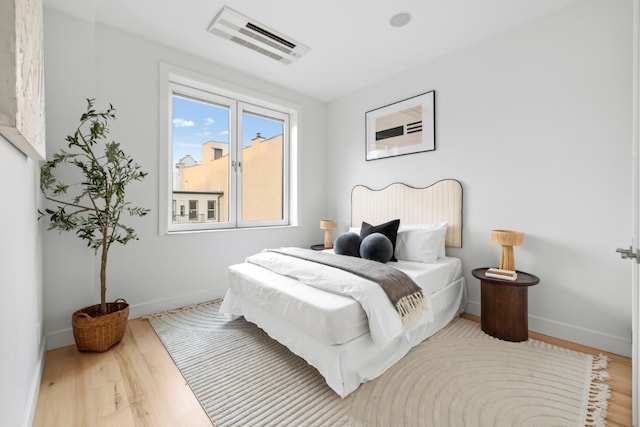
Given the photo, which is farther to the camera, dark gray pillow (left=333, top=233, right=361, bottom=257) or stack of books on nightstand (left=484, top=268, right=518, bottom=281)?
dark gray pillow (left=333, top=233, right=361, bottom=257)

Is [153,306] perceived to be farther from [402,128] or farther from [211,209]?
[402,128]

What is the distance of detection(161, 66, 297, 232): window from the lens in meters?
3.03

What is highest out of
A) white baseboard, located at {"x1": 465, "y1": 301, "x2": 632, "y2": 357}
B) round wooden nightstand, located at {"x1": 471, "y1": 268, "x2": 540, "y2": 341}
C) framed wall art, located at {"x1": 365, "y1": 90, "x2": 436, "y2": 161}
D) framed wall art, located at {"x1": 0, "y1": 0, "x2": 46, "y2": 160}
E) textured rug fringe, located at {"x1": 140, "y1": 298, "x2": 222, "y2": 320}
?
framed wall art, located at {"x1": 365, "y1": 90, "x2": 436, "y2": 161}

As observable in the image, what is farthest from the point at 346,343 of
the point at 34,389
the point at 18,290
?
the point at 34,389

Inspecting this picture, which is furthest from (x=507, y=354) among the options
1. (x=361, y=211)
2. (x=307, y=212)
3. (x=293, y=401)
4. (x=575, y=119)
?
(x=307, y=212)

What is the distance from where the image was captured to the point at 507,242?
2244mm

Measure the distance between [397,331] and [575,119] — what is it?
85.1 inches

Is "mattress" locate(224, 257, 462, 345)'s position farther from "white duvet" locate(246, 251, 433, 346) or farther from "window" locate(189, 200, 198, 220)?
"window" locate(189, 200, 198, 220)

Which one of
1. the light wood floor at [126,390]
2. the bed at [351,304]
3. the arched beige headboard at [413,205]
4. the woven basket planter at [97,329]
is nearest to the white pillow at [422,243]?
the bed at [351,304]

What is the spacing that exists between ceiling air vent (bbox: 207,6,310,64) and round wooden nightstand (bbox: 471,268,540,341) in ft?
9.13

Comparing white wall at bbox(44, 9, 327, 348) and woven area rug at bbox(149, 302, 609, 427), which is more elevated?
white wall at bbox(44, 9, 327, 348)

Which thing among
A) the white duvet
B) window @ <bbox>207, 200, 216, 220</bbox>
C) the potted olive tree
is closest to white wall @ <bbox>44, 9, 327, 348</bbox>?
the potted olive tree

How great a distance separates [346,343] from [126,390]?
134 centimetres

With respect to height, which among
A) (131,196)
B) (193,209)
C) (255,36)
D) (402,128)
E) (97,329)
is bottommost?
(97,329)
